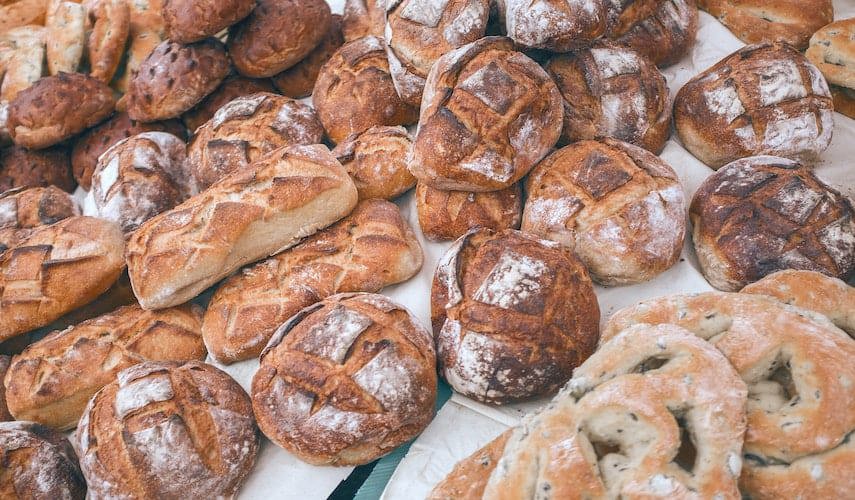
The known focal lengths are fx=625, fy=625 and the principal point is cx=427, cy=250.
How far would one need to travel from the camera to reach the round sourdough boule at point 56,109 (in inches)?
126

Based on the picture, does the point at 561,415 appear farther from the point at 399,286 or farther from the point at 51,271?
the point at 51,271

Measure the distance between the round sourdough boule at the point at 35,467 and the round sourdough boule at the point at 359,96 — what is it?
1615 mm

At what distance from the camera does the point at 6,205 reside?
296 cm

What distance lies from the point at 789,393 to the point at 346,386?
3.81ft

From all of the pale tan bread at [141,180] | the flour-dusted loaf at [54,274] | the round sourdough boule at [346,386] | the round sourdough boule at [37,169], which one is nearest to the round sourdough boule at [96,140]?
the round sourdough boule at [37,169]

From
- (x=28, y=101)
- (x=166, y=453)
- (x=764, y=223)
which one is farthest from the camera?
(x=28, y=101)

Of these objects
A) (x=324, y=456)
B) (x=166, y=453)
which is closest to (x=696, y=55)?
(x=324, y=456)

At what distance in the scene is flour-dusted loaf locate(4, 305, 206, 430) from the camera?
7.39ft

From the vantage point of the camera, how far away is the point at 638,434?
4.46 ft

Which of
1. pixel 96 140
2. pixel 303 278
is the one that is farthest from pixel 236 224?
pixel 96 140

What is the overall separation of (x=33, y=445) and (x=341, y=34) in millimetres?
2319

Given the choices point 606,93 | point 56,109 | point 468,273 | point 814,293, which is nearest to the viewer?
point 814,293

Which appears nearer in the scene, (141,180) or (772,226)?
(772,226)

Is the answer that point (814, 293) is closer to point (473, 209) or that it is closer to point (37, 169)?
point (473, 209)
